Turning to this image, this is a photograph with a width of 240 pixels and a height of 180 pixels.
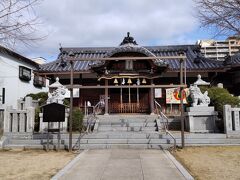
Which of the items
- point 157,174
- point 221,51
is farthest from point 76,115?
point 221,51

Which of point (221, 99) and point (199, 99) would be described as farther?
point (221, 99)

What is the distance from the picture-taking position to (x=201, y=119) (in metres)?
15.1

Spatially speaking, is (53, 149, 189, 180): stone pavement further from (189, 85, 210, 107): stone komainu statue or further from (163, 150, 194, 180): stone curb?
(189, 85, 210, 107): stone komainu statue

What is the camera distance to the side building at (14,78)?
81.8 feet

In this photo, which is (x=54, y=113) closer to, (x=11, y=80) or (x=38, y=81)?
(x=11, y=80)

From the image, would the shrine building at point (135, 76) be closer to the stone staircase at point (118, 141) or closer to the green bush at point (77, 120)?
the green bush at point (77, 120)

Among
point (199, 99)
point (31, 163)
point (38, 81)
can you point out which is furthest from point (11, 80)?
point (31, 163)

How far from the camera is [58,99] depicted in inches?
670

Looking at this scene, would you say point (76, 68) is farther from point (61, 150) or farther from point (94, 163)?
point (94, 163)

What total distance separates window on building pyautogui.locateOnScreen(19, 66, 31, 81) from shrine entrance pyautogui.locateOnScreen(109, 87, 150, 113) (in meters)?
10.2

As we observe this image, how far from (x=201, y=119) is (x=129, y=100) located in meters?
8.22

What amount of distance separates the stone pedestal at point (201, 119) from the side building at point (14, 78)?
15324 mm

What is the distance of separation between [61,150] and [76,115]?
12.0 feet

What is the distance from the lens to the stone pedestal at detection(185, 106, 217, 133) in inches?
590
